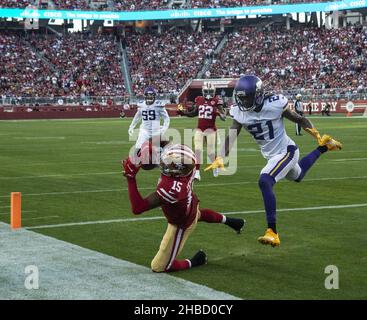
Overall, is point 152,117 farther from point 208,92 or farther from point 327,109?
point 327,109

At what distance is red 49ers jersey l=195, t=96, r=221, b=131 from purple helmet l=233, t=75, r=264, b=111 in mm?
8267

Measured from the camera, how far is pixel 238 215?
33.4ft

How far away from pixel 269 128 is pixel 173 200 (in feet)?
6.78

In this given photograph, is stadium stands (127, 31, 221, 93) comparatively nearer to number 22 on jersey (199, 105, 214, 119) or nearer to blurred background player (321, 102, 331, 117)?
blurred background player (321, 102, 331, 117)

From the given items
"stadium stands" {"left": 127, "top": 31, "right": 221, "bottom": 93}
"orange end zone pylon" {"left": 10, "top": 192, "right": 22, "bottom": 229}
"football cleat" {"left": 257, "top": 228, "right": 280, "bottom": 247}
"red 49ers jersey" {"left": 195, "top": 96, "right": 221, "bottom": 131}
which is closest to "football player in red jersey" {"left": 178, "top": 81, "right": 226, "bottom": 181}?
"red 49ers jersey" {"left": 195, "top": 96, "right": 221, "bottom": 131}

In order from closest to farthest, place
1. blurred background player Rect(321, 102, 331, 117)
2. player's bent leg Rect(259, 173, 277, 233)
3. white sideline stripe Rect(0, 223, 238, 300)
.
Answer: white sideline stripe Rect(0, 223, 238, 300)
player's bent leg Rect(259, 173, 277, 233)
blurred background player Rect(321, 102, 331, 117)

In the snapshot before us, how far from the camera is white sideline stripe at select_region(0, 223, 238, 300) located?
5910mm


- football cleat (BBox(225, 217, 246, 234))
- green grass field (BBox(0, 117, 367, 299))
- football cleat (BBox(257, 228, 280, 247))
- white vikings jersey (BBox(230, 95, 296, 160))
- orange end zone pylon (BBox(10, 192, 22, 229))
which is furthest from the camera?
orange end zone pylon (BBox(10, 192, 22, 229))

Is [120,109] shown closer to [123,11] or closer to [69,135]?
[123,11]

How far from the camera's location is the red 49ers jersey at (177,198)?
6.91 meters

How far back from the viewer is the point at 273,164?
8.38 meters
